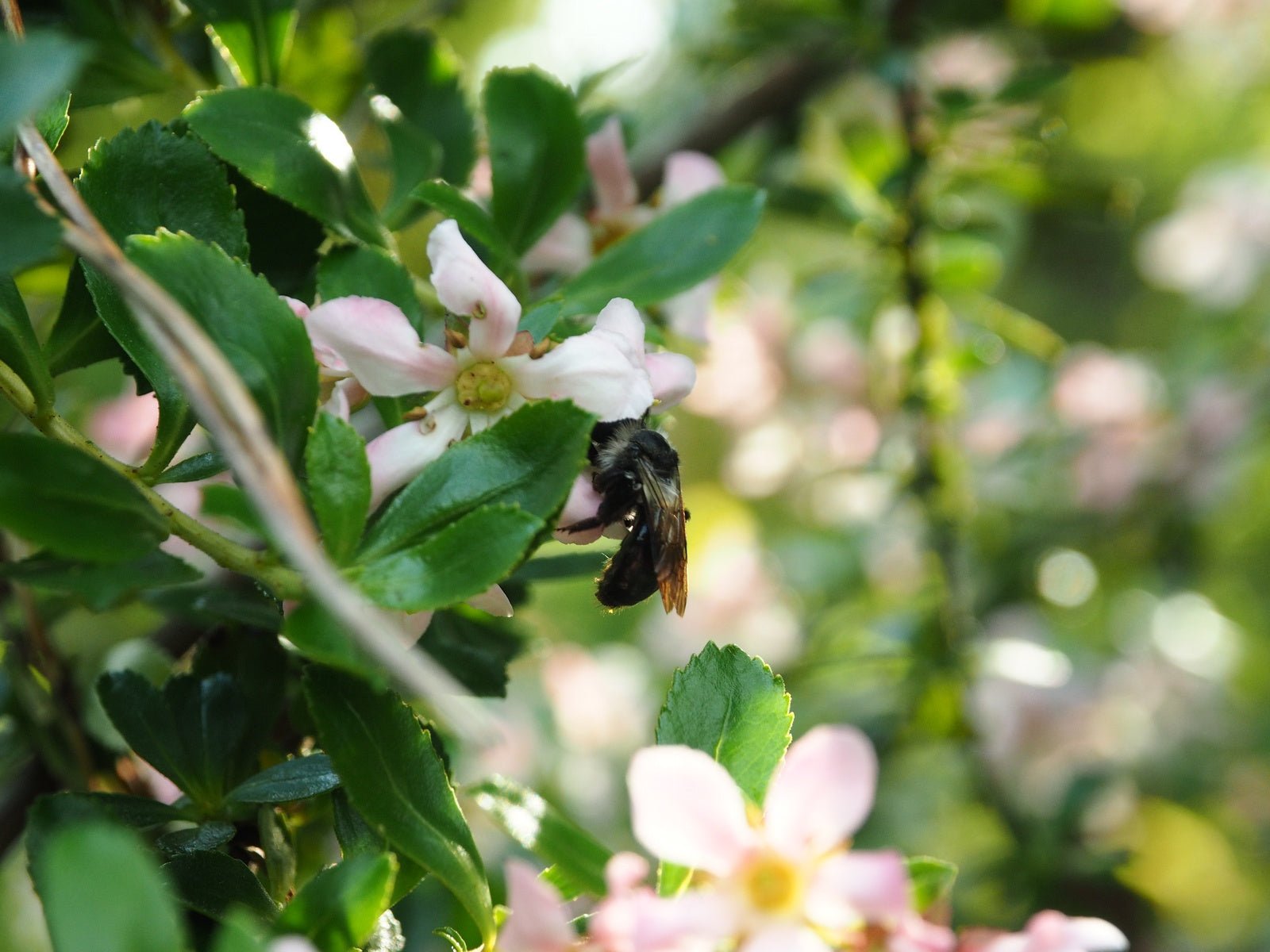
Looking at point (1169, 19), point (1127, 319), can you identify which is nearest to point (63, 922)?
point (1169, 19)

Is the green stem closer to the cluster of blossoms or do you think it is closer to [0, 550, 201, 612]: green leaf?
[0, 550, 201, 612]: green leaf

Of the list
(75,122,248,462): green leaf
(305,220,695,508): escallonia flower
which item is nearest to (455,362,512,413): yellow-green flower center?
(305,220,695,508): escallonia flower

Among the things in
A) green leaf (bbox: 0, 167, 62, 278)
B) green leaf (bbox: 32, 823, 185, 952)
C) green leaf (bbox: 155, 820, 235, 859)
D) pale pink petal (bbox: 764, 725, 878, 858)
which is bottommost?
green leaf (bbox: 155, 820, 235, 859)

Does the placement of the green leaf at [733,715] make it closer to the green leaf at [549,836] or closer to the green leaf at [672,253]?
the green leaf at [549,836]

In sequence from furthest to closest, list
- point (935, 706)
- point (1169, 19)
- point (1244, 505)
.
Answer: point (1244, 505) → point (1169, 19) → point (935, 706)

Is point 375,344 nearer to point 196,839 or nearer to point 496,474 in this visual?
point 496,474

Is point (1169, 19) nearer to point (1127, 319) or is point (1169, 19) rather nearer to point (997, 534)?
point (997, 534)
